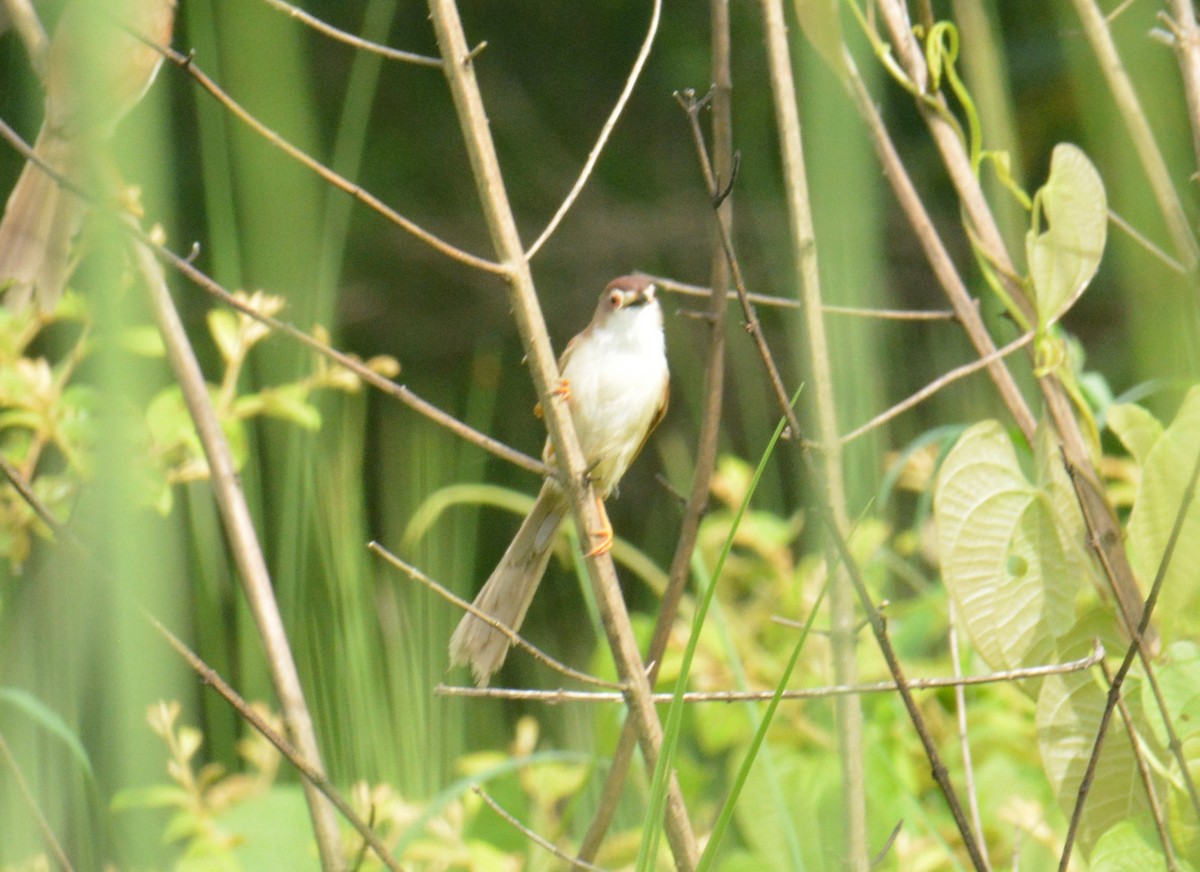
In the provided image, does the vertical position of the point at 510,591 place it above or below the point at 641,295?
below

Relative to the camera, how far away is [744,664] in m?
3.19

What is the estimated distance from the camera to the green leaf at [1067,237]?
1.79 metres

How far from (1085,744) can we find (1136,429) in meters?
0.43

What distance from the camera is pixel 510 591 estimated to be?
2.19m

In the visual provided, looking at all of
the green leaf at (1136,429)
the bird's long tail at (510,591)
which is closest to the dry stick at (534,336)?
the bird's long tail at (510,591)

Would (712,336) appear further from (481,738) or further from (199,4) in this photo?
(481,738)

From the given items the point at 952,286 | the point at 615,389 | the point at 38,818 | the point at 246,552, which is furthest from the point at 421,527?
A: the point at 38,818

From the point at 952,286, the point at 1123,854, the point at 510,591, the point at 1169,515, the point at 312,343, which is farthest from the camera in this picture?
the point at 510,591

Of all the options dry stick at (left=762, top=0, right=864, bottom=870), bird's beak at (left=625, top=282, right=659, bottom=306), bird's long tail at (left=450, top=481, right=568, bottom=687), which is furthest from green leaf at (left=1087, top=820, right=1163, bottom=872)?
bird's beak at (left=625, top=282, right=659, bottom=306)

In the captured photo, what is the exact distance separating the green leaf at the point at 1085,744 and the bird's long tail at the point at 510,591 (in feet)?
2.43

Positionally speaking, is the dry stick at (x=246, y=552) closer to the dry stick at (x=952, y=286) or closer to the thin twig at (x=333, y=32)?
the thin twig at (x=333, y=32)

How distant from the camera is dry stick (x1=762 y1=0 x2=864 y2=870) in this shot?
1196 millimetres

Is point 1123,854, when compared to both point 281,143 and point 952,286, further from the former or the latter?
point 281,143

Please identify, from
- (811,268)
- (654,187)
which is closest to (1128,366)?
(654,187)
